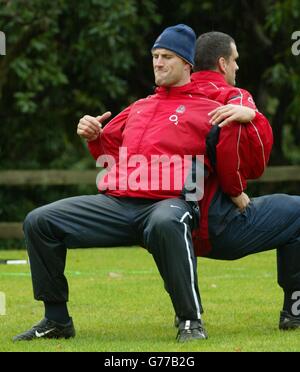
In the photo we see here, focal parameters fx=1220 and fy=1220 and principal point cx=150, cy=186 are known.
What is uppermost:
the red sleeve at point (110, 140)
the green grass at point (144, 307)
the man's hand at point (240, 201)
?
the red sleeve at point (110, 140)

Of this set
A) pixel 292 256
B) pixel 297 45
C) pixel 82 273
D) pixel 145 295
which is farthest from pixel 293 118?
pixel 292 256

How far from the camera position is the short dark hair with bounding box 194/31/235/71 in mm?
7781

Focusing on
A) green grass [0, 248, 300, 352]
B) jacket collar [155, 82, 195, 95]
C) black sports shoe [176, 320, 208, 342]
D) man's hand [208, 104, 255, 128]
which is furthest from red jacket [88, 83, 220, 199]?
green grass [0, 248, 300, 352]

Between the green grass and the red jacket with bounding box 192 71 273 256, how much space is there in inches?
28.6

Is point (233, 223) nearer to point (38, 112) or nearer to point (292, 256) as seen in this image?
point (292, 256)

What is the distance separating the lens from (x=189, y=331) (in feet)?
23.0

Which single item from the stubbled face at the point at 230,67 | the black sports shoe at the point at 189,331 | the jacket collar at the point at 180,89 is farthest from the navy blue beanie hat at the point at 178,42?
the black sports shoe at the point at 189,331

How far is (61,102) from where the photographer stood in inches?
741

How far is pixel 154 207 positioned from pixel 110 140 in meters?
0.73

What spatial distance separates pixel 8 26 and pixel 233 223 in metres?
10.2

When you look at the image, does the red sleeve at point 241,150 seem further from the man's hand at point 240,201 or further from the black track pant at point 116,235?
the black track pant at point 116,235

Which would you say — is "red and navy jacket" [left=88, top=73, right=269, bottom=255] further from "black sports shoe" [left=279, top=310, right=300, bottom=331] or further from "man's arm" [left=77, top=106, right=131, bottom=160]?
"black sports shoe" [left=279, top=310, right=300, bottom=331]

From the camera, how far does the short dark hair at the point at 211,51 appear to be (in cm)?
778

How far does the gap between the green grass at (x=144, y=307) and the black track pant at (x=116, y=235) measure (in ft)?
1.06
